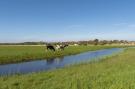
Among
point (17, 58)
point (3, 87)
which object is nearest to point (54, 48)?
point (17, 58)

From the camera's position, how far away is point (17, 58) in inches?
1421

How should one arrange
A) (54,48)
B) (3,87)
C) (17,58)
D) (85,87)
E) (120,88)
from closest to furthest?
1. (120,88)
2. (85,87)
3. (3,87)
4. (17,58)
5. (54,48)

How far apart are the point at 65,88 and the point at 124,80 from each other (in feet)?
11.5

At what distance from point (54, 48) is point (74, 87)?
4758cm

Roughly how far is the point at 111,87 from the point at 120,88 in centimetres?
48

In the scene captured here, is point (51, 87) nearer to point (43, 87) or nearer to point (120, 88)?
point (43, 87)

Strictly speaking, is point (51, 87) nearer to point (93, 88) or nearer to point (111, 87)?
point (93, 88)

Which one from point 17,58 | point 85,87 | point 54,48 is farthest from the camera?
point 54,48

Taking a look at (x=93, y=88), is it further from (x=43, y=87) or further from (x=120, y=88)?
(x=43, y=87)

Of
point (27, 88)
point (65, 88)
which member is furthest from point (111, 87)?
point (27, 88)

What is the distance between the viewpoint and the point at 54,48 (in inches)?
2306

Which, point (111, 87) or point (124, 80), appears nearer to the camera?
point (111, 87)

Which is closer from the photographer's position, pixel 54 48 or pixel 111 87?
pixel 111 87

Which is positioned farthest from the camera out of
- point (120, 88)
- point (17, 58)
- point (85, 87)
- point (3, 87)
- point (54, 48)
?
point (54, 48)
